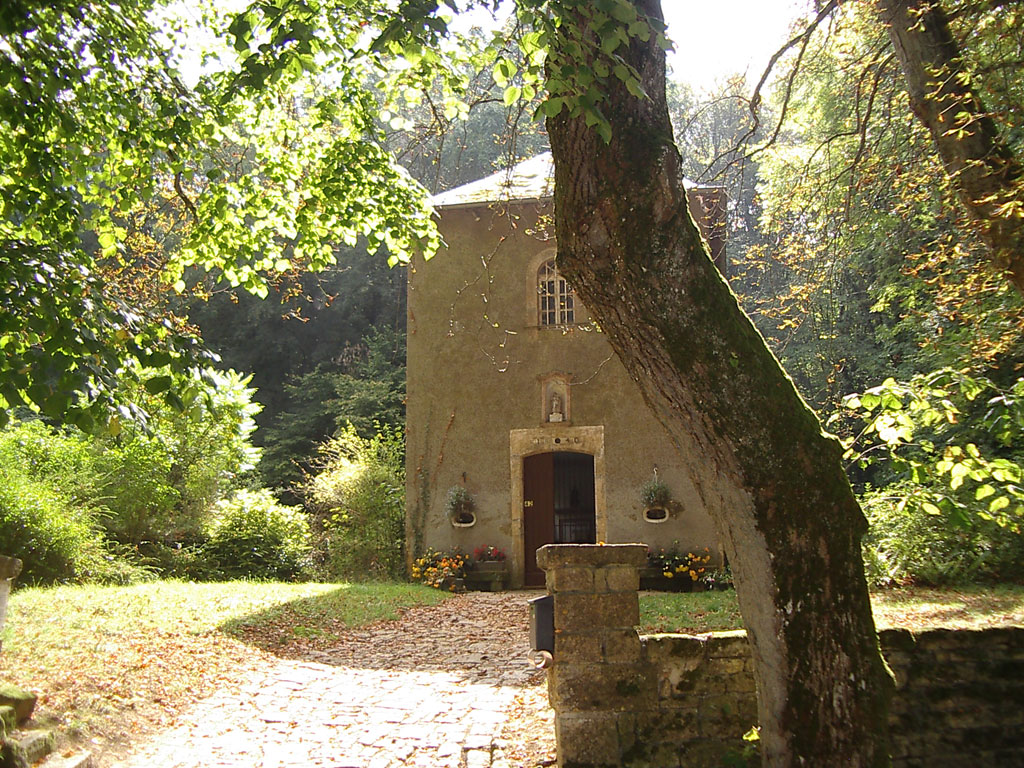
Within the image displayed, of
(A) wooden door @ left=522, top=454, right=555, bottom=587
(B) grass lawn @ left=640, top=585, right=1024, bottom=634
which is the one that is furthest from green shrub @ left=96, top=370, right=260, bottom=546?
(B) grass lawn @ left=640, top=585, right=1024, bottom=634

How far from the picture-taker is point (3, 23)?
3.50 m

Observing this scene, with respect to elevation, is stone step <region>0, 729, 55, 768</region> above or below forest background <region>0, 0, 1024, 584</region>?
below

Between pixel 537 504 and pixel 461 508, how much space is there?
1365mm

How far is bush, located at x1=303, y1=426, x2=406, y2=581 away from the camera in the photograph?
1491 centimetres

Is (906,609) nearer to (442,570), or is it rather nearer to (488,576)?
(488,576)

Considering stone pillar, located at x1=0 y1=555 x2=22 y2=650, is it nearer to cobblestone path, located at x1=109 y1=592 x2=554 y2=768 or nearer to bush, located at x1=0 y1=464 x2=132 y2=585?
cobblestone path, located at x1=109 y1=592 x2=554 y2=768

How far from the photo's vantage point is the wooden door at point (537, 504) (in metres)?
14.0

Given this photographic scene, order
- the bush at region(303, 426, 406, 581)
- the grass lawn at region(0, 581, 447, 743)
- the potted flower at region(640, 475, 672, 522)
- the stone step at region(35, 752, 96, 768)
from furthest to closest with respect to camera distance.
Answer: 1. the bush at region(303, 426, 406, 581)
2. the potted flower at region(640, 475, 672, 522)
3. the grass lawn at region(0, 581, 447, 743)
4. the stone step at region(35, 752, 96, 768)

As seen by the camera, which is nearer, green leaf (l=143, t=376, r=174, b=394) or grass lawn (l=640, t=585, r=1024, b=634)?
green leaf (l=143, t=376, r=174, b=394)

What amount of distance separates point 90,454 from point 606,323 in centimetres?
1280

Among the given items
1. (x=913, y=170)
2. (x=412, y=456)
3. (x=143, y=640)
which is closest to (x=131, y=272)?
(x=412, y=456)

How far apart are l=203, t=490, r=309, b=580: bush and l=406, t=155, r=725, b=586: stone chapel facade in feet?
8.42

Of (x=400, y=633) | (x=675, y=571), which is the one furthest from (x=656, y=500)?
(x=400, y=633)

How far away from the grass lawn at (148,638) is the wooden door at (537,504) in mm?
2534
